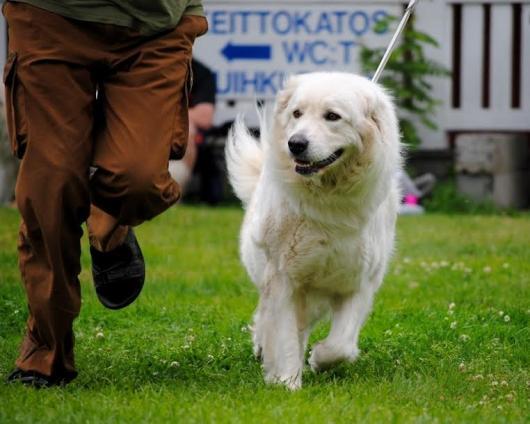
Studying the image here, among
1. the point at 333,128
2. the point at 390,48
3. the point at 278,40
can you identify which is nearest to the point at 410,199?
the point at 278,40

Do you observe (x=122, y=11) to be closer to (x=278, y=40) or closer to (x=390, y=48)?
(x=390, y=48)

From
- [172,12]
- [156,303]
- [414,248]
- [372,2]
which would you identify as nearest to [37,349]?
[172,12]

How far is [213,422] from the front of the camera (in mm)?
3971

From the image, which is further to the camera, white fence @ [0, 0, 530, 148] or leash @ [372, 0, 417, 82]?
white fence @ [0, 0, 530, 148]

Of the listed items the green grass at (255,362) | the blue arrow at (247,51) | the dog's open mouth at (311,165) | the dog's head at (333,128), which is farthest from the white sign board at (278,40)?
the dog's open mouth at (311,165)

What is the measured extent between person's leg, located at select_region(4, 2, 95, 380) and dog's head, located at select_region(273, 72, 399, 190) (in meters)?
0.84

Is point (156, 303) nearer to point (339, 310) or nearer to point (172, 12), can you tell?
point (339, 310)

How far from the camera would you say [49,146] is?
4441 millimetres

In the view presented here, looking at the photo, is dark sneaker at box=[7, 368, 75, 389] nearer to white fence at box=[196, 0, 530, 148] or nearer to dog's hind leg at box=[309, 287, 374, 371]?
dog's hind leg at box=[309, 287, 374, 371]

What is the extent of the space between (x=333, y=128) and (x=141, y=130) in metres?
0.81

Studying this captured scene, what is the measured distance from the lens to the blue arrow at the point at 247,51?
13.1 metres

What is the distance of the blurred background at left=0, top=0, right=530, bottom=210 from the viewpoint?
41.3ft

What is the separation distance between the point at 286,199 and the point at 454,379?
39.3 inches

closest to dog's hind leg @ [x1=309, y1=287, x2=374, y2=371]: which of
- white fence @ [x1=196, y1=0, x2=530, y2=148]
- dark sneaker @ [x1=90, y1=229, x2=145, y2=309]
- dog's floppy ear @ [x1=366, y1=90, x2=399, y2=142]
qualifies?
dog's floppy ear @ [x1=366, y1=90, x2=399, y2=142]
